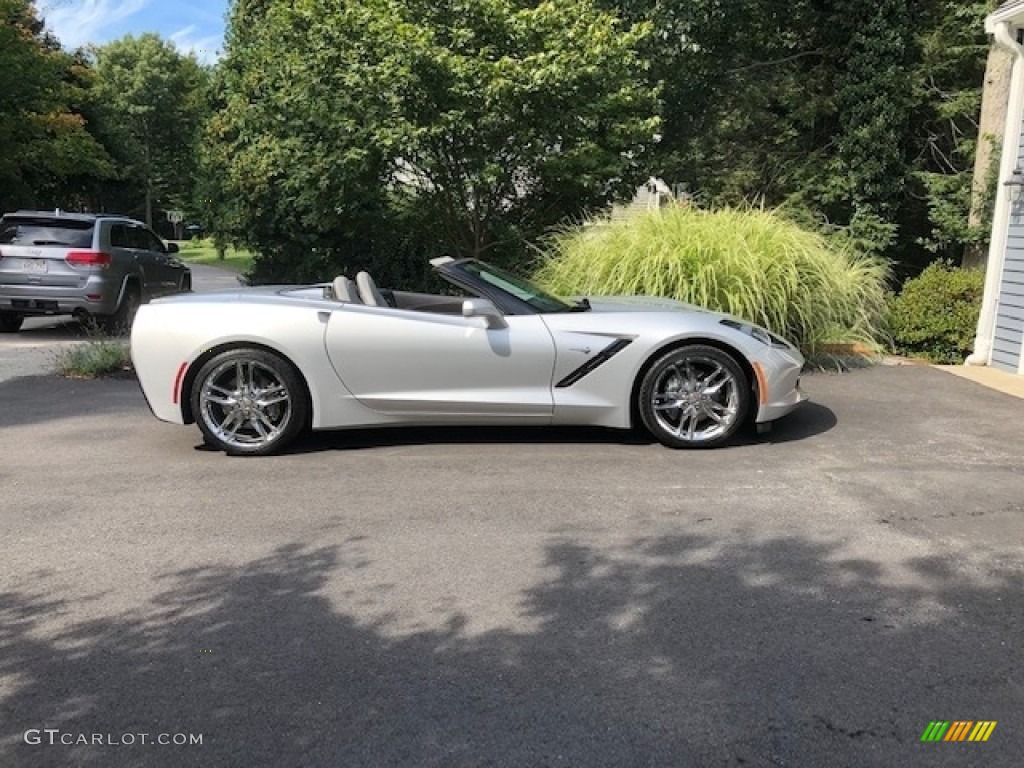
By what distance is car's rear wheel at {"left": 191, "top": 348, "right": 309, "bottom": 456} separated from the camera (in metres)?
5.57

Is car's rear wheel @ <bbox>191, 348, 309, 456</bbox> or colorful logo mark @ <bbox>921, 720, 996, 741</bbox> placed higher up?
car's rear wheel @ <bbox>191, 348, 309, 456</bbox>

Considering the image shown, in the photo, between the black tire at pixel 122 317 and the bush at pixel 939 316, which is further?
the black tire at pixel 122 317

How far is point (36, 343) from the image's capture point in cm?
1091

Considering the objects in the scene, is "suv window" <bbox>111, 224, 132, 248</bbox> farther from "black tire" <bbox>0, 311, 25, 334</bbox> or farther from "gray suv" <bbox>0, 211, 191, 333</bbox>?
"black tire" <bbox>0, 311, 25, 334</bbox>

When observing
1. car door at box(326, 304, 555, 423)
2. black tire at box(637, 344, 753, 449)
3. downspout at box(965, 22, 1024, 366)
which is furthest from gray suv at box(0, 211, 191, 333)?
downspout at box(965, 22, 1024, 366)

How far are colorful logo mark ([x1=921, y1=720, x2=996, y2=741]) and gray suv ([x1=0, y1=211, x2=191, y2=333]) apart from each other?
10953 millimetres

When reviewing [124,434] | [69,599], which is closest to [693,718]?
[69,599]

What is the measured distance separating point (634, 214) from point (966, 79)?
660 cm

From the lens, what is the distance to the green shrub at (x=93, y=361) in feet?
27.5

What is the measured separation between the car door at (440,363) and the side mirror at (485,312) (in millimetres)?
32

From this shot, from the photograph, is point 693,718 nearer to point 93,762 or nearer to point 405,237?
point 93,762

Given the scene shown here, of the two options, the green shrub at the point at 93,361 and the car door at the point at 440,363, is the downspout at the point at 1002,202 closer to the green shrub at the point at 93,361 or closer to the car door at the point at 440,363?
the car door at the point at 440,363

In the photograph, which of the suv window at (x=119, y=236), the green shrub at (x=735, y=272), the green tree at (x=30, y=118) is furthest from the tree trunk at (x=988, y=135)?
the green tree at (x=30, y=118)

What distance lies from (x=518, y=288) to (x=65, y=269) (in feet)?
24.9
